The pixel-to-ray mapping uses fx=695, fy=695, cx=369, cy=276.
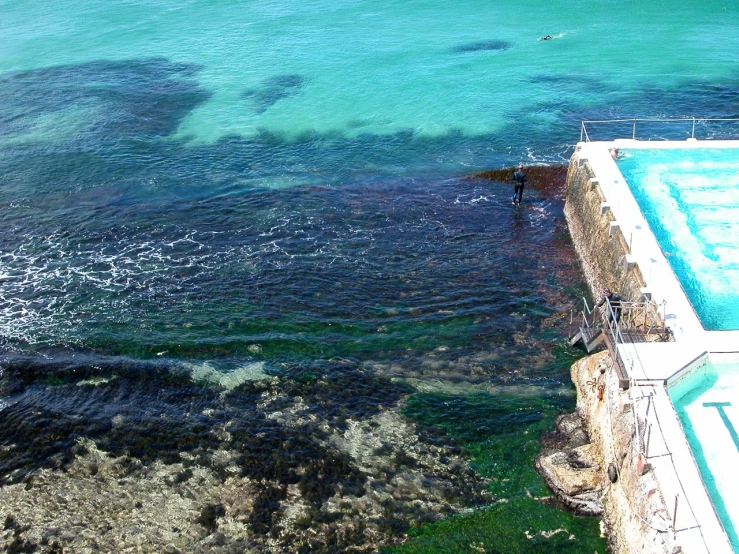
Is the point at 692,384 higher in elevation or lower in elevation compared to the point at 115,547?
higher

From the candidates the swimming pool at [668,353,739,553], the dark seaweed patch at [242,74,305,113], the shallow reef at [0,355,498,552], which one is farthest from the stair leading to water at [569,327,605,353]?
the dark seaweed patch at [242,74,305,113]

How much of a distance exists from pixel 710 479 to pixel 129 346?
18.3 m

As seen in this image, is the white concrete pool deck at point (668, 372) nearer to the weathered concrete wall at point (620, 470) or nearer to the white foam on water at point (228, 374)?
the weathered concrete wall at point (620, 470)

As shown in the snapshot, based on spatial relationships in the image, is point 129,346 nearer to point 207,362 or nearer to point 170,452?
point 207,362

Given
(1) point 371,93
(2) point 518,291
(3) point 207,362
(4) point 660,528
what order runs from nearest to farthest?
(4) point 660,528 → (3) point 207,362 → (2) point 518,291 → (1) point 371,93

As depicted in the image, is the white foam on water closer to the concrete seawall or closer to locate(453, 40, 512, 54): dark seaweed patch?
the concrete seawall

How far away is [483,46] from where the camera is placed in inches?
1957

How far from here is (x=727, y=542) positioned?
41.6 ft

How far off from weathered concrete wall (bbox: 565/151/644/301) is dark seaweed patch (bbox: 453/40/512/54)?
72.5ft

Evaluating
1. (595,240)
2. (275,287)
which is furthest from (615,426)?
(275,287)

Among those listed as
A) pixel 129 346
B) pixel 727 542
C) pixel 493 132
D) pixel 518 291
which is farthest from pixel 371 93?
pixel 727 542

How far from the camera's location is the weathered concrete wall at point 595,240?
21.5 m

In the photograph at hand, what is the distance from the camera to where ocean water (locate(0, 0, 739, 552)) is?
19.6 meters

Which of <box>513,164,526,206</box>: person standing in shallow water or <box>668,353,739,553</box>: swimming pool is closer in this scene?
<box>668,353,739,553</box>: swimming pool
